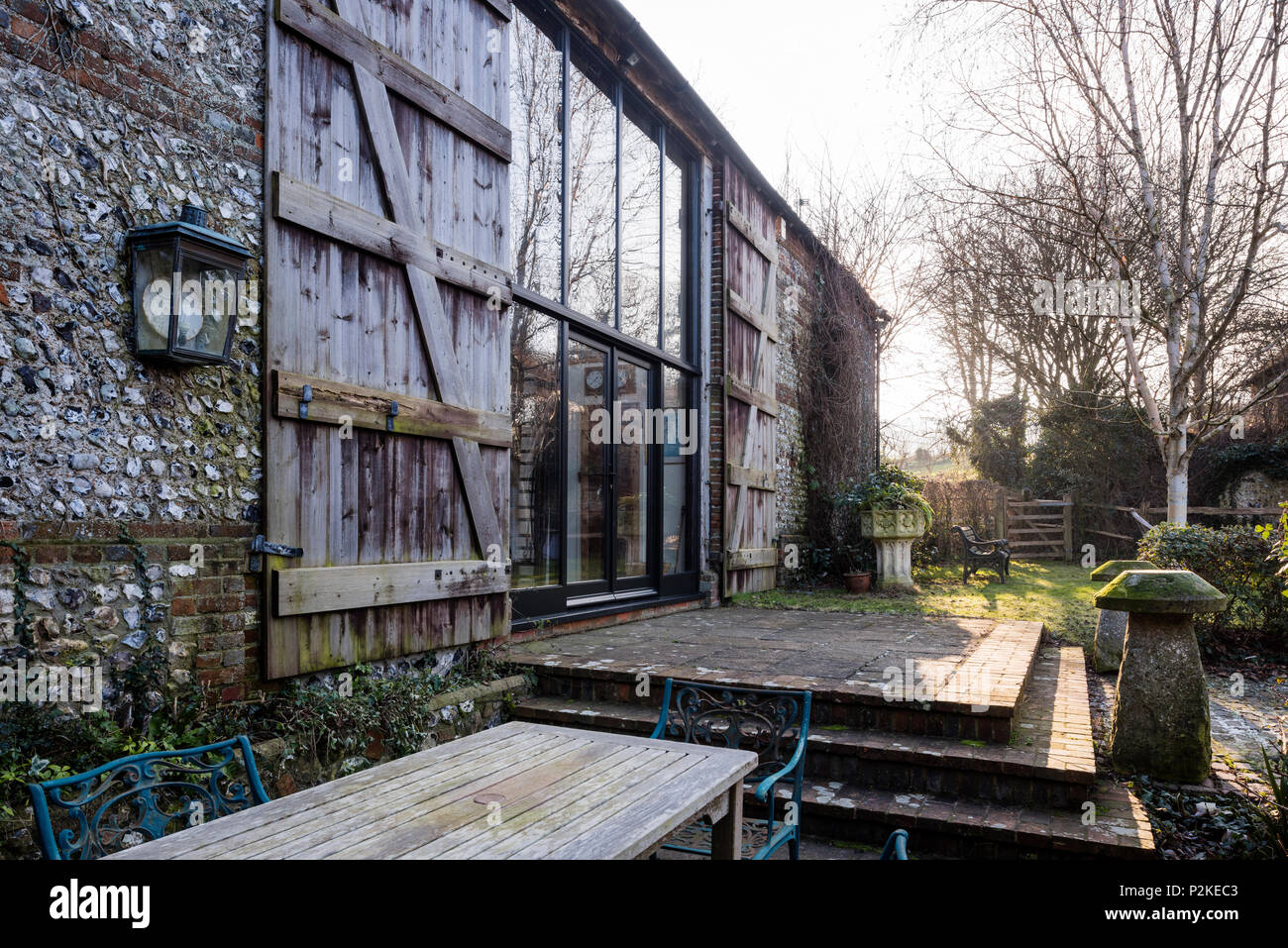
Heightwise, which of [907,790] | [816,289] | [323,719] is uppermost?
[816,289]

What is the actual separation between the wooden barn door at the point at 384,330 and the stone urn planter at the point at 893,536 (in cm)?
607

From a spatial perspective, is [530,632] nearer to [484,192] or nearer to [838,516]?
[484,192]

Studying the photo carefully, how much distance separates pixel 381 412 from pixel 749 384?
5.63 metres

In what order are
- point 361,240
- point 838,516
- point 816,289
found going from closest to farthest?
point 361,240, point 838,516, point 816,289

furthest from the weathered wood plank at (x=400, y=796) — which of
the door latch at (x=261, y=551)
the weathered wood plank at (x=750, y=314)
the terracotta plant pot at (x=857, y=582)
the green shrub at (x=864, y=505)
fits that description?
the green shrub at (x=864, y=505)

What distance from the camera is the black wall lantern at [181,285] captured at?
295 centimetres


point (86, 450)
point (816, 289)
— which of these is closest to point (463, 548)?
point (86, 450)

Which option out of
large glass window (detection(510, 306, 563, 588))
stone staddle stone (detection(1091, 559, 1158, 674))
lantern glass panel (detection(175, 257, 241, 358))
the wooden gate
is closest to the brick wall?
lantern glass panel (detection(175, 257, 241, 358))

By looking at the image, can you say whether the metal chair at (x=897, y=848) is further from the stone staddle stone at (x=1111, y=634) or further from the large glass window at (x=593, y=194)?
the stone staddle stone at (x=1111, y=634)

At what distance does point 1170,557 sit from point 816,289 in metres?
6.27

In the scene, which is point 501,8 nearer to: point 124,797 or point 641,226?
point 641,226

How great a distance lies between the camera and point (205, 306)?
311 centimetres

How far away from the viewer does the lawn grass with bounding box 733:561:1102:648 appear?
7.75 meters
